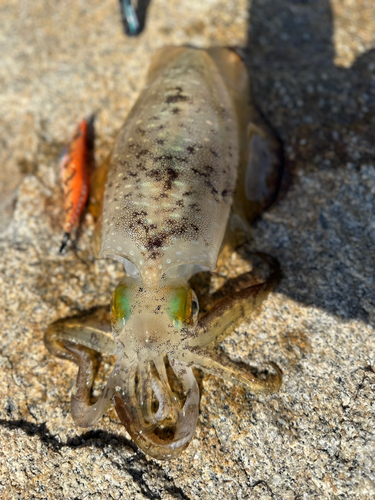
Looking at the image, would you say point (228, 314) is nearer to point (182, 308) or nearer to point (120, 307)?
point (182, 308)

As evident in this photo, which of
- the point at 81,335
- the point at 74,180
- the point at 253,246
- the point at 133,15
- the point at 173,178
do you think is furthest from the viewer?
the point at 133,15

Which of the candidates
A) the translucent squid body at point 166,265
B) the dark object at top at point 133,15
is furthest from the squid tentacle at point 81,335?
the dark object at top at point 133,15

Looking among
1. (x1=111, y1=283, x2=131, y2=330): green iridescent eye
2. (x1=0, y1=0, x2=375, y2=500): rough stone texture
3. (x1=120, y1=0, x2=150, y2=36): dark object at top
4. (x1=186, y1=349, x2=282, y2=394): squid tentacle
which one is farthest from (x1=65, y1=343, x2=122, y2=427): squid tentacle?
(x1=120, y1=0, x2=150, y2=36): dark object at top

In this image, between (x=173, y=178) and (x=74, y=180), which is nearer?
(x=173, y=178)

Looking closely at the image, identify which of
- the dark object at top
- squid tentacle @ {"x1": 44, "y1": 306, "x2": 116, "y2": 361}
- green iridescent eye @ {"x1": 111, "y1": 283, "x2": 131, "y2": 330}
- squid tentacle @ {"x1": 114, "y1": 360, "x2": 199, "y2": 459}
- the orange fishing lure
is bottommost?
squid tentacle @ {"x1": 114, "y1": 360, "x2": 199, "y2": 459}

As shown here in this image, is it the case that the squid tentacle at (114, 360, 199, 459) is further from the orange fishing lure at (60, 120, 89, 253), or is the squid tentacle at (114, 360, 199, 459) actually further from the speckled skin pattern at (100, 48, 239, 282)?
the orange fishing lure at (60, 120, 89, 253)

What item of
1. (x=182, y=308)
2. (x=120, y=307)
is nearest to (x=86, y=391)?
(x=120, y=307)

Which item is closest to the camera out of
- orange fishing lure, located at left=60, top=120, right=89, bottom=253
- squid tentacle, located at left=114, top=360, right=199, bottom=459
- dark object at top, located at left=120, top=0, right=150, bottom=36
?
squid tentacle, located at left=114, top=360, right=199, bottom=459

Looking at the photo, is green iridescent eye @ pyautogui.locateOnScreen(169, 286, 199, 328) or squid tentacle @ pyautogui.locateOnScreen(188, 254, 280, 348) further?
squid tentacle @ pyautogui.locateOnScreen(188, 254, 280, 348)
